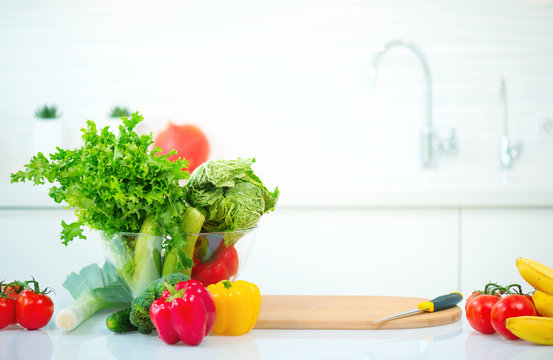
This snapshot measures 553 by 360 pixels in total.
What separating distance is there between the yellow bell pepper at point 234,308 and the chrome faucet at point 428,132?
1860mm

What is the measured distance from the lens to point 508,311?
41.0 inches

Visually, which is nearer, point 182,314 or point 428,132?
point 182,314

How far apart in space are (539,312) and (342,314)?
0.34 meters

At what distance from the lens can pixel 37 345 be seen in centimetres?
105

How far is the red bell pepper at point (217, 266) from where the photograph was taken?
119cm

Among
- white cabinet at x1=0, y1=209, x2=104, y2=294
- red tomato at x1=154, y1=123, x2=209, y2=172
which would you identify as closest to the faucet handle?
red tomato at x1=154, y1=123, x2=209, y2=172

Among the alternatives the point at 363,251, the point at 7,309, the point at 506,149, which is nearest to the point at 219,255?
the point at 7,309

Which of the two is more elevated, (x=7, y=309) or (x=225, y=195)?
(x=225, y=195)

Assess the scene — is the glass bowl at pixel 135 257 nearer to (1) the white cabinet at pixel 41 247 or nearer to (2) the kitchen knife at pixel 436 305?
(2) the kitchen knife at pixel 436 305

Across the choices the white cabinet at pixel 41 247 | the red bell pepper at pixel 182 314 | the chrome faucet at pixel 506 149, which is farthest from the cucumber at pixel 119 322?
the chrome faucet at pixel 506 149

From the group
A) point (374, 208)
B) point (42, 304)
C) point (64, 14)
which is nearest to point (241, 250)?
point (42, 304)

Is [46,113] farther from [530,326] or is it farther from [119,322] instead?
[530,326]

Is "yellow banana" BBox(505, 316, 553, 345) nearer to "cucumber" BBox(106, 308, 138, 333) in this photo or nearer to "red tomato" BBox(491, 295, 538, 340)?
"red tomato" BBox(491, 295, 538, 340)

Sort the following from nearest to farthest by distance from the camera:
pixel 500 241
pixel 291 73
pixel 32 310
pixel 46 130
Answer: pixel 32 310 < pixel 500 241 < pixel 46 130 < pixel 291 73
